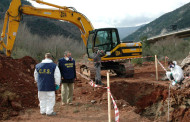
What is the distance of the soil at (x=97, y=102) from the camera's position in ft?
16.8

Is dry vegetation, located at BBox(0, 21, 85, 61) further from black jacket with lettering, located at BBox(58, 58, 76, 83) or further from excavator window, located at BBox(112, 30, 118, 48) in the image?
black jacket with lettering, located at BBox(58, 58, 76, 83)

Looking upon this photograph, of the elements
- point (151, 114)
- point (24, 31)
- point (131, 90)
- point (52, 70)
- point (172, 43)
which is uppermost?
point (24, 31)

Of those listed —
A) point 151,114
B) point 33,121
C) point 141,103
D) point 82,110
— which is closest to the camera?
point 33,121

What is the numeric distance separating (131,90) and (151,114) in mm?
1706

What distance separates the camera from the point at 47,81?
5004 mm

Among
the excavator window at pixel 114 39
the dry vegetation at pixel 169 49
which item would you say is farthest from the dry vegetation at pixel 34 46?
the excavator window at pixel 114 39

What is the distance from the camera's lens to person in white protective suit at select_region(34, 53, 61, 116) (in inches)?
196

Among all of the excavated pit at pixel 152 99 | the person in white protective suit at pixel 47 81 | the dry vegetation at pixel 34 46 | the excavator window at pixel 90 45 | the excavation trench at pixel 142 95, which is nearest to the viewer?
the person in white protective suit at pixel 47 81

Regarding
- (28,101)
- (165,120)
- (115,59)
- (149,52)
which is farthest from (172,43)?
(28,101)

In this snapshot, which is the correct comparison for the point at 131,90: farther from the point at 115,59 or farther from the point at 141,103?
the point at 115,59

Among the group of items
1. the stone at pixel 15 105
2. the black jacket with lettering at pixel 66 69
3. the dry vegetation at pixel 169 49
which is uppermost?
the dry vegetation at pixel 169 49

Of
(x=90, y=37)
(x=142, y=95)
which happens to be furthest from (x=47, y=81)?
(x=90, y=37)

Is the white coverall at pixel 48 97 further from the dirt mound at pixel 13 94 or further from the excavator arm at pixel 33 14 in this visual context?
the excavator arm at pixel 33 14

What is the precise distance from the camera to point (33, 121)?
4.79 metres
